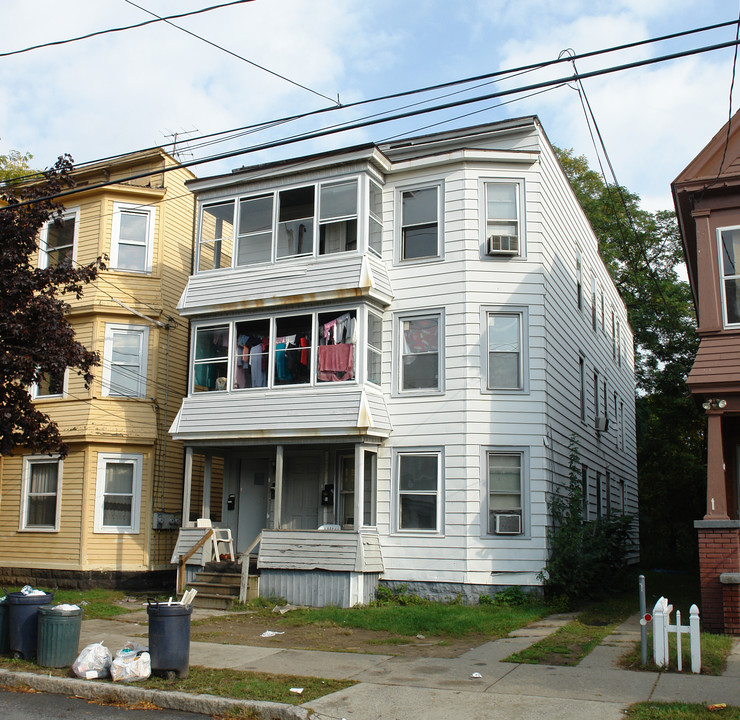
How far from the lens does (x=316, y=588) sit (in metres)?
15.4

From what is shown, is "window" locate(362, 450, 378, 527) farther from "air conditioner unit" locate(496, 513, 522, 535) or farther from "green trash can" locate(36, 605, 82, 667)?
"green trash can" locate(36, 605, 82, 667)

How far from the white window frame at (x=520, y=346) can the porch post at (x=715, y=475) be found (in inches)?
165

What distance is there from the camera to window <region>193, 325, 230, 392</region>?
18109 mm

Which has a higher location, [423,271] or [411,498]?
[423,271]

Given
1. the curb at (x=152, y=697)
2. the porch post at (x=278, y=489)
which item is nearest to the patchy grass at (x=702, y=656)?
the curb at (x=152, y=697)

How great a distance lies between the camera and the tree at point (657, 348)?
3159 cm

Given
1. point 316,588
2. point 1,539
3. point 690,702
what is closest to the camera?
point 690,702

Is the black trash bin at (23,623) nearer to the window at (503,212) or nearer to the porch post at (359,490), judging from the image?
the porch post at (359,490)

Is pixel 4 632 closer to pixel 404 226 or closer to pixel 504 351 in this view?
pixel 504 351

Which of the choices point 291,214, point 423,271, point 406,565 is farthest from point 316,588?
point 291,214

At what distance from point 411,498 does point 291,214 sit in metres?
6.96

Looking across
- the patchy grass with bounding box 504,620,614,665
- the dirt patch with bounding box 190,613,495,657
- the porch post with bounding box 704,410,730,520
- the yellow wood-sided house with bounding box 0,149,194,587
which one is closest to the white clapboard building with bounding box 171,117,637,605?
the yellow wood-sided house with bounding box 0,149,194,587

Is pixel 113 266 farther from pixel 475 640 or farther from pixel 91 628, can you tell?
pixel 475 640

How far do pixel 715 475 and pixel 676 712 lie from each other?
5.85 meters
